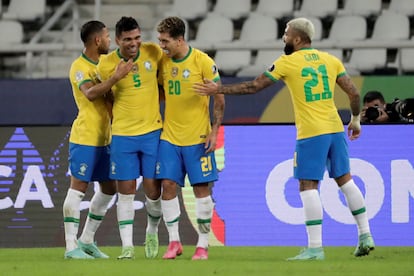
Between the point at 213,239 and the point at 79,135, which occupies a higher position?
the point at 79,135

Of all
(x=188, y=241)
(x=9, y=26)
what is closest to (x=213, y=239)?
(x=188, y=241)

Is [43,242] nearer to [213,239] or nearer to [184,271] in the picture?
[213,239]

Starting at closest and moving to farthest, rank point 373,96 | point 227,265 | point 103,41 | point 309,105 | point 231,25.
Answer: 1. point 227,265
2. point 309,105
3. point 103,41
4. point 373,96
5. point 231,25

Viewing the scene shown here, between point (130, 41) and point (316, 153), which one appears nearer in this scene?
point (316, 153)

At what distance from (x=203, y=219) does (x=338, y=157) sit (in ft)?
3.84

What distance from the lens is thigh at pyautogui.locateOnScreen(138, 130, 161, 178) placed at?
9.80 metres

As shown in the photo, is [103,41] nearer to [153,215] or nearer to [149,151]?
[149,151]

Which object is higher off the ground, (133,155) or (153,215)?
(133,155)

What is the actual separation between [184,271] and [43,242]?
389cm

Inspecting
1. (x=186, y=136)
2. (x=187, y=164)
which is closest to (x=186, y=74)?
(x=186, y=136)

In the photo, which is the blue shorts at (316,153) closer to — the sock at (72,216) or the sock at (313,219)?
the sock at (313,219)

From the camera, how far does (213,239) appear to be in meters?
11.9

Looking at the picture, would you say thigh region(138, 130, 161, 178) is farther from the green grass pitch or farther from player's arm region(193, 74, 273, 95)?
the green grass pitch

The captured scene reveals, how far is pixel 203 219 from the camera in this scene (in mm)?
9773
